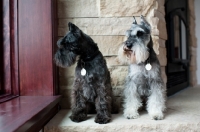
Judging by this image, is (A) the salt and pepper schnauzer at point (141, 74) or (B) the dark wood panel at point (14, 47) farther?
(B) the dark wood panel at point (14, 47)

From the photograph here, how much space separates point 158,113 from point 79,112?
50 cm

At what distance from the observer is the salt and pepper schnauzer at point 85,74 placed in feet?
4.21

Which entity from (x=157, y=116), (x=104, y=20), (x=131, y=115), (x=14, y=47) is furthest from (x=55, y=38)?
(x=157, y=116)

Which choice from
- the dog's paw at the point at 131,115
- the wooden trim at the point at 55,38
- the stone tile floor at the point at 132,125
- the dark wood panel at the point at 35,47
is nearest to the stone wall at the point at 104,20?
the wooden trim at the point at 55,38

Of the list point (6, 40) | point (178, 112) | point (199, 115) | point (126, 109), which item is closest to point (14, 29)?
point (6, 40)

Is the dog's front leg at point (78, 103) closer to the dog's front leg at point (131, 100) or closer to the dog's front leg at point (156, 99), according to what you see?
the dog's front leg at point (131, 100)

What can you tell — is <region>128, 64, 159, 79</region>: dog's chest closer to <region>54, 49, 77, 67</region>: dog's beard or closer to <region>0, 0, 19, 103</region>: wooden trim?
<region>54, 49, 77, 67</region>: dog's beard

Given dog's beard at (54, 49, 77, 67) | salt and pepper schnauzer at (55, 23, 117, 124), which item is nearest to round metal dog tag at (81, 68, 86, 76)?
salt and pepper schnauzer at (55, 23, 117, 124)

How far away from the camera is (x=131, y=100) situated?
1441mm

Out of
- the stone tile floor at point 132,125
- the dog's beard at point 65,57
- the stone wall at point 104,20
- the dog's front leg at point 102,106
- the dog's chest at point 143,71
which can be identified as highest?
the stone wall at point 104,20

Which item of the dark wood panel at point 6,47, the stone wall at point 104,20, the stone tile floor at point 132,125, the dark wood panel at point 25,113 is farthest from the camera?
the stone wall at point 104,20

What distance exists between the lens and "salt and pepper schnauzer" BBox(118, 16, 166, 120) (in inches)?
52.5

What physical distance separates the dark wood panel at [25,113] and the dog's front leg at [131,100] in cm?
48

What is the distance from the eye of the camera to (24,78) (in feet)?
5.01
